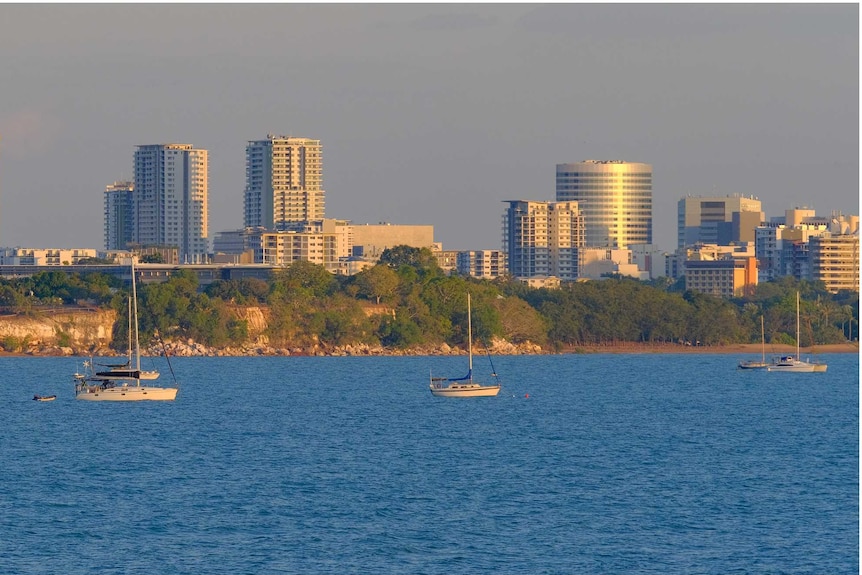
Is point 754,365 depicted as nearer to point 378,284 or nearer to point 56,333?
point 378,284

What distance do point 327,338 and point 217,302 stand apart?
39.7ft

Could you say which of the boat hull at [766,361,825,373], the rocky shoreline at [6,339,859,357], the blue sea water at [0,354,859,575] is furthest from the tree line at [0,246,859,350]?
the blue sea water at [0,354,859,575]

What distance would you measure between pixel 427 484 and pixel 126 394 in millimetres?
42382

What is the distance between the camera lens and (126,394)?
10325cm

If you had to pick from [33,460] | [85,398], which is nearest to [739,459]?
[33,460]

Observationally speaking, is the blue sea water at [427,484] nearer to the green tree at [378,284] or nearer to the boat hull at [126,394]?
the boat hull at [126,394]

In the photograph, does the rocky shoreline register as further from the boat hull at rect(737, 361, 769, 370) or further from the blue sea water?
the blue sea water

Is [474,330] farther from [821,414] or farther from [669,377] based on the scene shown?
[821,414]

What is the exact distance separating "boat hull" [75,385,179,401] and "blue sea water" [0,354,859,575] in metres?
0.67

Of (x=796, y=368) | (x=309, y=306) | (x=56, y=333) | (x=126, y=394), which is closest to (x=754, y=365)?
(x=796, y=368)

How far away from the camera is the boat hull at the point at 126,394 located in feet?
339

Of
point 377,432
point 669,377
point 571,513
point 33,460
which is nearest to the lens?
point 571,513

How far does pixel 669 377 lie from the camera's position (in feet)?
472

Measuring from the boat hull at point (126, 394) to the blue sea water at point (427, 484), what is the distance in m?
0.67
